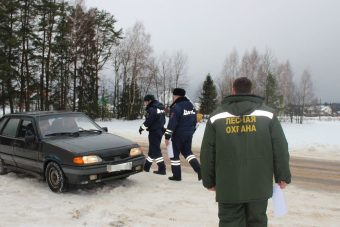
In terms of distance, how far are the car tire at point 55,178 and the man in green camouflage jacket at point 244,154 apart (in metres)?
4.30

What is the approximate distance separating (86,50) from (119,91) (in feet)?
41.5

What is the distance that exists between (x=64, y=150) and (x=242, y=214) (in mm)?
4374

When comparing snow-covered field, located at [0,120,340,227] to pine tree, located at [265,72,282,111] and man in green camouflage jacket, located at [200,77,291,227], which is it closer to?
man in green camouflage jacket, located at [200,77,291,227]

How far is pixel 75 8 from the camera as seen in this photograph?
40.2 m

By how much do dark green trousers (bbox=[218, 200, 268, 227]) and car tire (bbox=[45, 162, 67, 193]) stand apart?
4322mm

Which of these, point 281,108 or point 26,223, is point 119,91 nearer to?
point 281,108

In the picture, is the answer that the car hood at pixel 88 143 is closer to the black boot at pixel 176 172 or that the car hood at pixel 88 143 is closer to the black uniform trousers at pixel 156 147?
the black boot at pixel 176 172

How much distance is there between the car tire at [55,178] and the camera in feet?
24.2

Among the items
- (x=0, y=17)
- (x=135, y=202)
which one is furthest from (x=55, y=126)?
(x=0, y=17)

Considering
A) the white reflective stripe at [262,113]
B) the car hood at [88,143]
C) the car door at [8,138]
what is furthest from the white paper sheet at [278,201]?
the car door at [8,138]

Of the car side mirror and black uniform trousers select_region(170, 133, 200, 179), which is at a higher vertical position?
the car side mirror

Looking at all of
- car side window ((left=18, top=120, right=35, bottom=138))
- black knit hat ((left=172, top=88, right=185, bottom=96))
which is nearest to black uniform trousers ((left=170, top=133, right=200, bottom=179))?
black knit hat ((left=172, top=88, right=185, bottom=96))

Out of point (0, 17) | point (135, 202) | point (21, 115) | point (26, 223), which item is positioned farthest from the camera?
point (0, 17)

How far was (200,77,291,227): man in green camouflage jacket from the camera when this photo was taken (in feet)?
12.0
